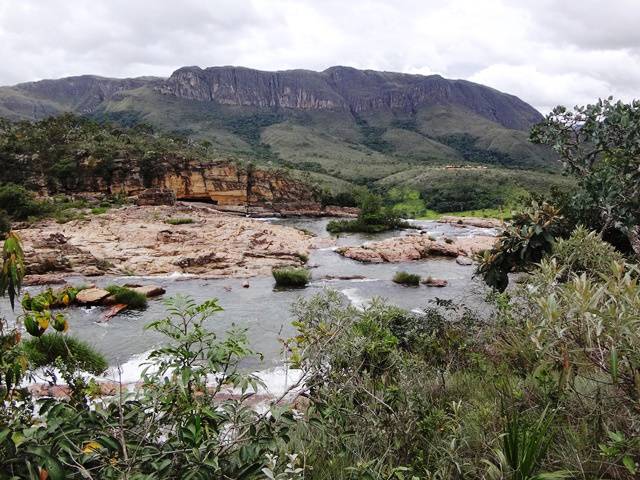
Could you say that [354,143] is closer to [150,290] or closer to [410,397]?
[150,290]

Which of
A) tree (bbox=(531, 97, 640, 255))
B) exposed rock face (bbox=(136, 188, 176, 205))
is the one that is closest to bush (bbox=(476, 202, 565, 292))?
tree (bbox=(531, 97, 640, 255))

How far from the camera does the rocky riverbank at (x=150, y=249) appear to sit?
20359 millimetres

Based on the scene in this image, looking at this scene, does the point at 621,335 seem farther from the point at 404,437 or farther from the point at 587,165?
the point at 587,165

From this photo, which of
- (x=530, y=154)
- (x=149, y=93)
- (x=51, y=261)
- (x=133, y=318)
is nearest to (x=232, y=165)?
(x=51, y=261)

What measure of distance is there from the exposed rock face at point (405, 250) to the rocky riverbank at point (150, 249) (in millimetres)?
3497

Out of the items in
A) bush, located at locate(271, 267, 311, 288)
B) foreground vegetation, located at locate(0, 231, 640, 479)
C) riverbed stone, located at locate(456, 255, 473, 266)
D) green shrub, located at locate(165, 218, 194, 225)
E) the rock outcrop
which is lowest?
the rock outcrop

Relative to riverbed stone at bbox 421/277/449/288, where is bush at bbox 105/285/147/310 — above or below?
above

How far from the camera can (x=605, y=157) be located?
22.7ft

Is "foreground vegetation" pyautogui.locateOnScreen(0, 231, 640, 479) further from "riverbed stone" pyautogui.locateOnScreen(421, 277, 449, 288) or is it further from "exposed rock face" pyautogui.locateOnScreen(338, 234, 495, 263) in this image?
"exposed rock face" pyautogui.locateOnScreen(338, 234, 495, 263)

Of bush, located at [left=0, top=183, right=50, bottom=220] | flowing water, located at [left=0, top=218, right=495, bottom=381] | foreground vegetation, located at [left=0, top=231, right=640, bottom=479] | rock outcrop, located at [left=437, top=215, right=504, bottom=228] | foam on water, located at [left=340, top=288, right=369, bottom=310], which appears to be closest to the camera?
foreground vegetation, located at [left=0, top=231, right=640, bottom=479]

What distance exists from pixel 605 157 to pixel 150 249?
23.1m

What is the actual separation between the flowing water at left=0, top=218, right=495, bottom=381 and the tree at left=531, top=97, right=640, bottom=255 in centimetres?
284

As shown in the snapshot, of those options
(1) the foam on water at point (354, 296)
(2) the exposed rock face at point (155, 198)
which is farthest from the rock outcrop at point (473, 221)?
(2) the exposed rock face at point (155, 198)

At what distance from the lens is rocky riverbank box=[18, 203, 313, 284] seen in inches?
802
